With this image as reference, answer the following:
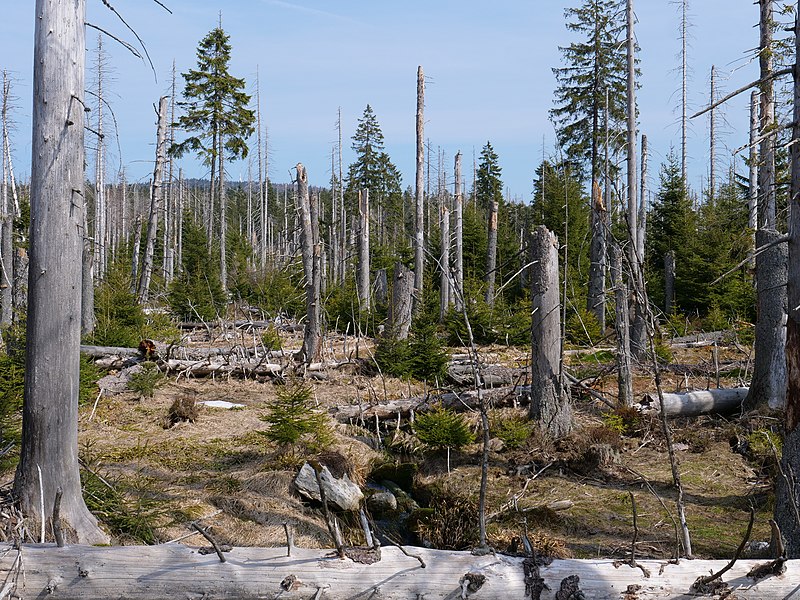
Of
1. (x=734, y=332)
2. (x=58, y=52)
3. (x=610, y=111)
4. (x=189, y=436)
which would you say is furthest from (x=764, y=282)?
(x=610, y=111)

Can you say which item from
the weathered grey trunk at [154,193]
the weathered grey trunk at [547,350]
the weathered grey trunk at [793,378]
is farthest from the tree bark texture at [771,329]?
the weathered grey trunk at [154,193]

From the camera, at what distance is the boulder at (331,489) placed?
6.84m

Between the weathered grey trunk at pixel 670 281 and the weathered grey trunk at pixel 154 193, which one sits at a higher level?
the weathered grey trunk at pixel 154 193

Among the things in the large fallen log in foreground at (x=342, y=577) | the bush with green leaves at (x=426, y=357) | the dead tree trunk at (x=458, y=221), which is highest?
the dead tree trunk at (x=458, y=221)

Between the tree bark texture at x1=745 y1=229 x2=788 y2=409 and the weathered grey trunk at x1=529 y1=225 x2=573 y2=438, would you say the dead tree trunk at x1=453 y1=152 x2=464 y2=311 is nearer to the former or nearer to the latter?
the weathered grey trunk at x1=529 y1=225 x2=573 y2=438

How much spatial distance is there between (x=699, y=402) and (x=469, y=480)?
13.5 feet

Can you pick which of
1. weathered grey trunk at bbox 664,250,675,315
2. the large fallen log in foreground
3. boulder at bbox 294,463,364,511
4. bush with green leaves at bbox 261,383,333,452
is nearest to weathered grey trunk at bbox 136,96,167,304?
bush with green leaves at bbox 261,383,333,452

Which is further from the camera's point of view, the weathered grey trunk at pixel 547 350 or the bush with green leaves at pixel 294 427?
the weathered grey trunk at pixel 547 350

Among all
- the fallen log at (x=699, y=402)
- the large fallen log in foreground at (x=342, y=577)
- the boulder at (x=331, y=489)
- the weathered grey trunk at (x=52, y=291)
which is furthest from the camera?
the fallen log at (x=699, y=402)

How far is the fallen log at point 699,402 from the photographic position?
31.9 ft

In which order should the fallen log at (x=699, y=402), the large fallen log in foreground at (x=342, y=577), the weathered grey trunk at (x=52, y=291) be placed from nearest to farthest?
1. the large fallen log in foreground at (x=342, y=577)
2. the weathered grey trunk at (x=52, y=291)
3. the fallen log at (x=699, y=402)

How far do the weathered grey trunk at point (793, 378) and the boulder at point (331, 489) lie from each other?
159 inches

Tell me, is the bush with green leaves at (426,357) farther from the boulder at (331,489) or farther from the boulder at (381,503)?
the boulder at (331,489)

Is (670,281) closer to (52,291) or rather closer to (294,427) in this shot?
(294,427)
